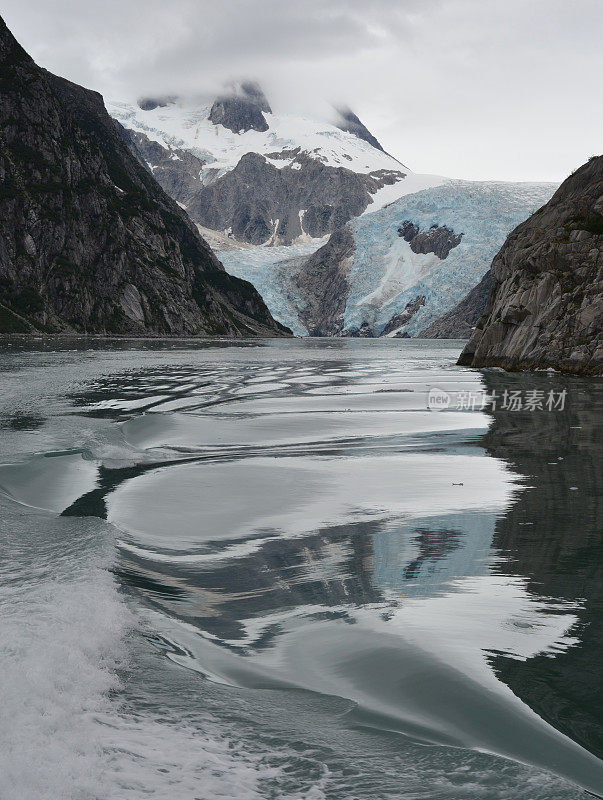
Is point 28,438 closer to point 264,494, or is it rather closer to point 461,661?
point 264,494

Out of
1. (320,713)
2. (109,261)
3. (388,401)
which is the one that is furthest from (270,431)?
(109,261)

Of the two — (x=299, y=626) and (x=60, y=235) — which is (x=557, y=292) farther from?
(x=60, y=235)

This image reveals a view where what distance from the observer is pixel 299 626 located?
5.49 m

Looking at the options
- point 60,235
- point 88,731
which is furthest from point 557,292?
point 60,235

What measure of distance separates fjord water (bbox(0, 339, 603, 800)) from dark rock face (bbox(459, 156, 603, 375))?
32.0 m

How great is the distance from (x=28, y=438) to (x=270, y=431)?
5373mm

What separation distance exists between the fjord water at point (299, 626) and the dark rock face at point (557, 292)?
32030mm

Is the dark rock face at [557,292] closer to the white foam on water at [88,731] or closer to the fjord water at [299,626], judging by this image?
the fjord water at [299,626]

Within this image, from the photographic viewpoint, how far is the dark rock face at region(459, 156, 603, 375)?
43.0 metres

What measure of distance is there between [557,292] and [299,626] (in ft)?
144

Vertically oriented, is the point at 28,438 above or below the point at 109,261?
below

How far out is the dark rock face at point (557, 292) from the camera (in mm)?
42969

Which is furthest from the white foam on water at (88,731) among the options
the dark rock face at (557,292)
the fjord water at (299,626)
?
the dark rock face at (557,292)

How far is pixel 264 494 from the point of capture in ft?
34.2
